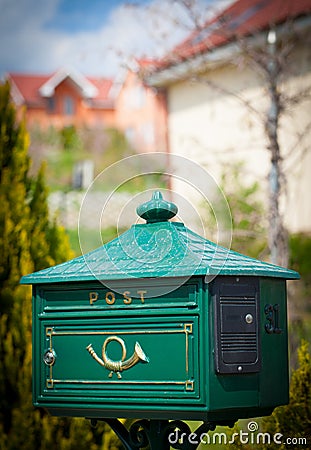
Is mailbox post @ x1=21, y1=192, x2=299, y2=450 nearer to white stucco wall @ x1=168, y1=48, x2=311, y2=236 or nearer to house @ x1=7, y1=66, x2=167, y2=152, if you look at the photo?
white stucco wall @ x1=168, y1=48, x2=311, y2=236

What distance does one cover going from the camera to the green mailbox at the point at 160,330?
3033mm

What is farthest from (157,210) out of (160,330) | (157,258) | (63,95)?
(63,95)

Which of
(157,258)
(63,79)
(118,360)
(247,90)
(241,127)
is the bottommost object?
(118,360)

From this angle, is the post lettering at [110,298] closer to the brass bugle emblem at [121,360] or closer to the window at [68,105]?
the brass bugle emblem at [121,360]

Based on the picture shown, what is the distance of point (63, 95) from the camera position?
22.3 meters

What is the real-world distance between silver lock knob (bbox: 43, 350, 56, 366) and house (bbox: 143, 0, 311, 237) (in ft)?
10.7

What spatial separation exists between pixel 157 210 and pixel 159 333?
1.63ft

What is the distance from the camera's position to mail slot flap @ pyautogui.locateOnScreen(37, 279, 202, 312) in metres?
3.08

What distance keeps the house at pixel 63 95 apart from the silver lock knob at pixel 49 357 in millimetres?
18015

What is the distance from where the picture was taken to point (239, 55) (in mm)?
7238

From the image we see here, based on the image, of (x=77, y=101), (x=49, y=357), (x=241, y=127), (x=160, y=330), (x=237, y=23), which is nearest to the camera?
(x=160, y=330)

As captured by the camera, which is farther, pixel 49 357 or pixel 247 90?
pixel 247 90

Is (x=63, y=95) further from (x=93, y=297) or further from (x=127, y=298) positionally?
(x=127, y=298)

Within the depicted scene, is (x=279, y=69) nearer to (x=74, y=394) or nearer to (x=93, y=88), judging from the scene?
(x=74, y=394)
